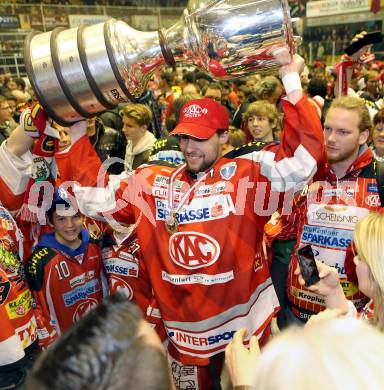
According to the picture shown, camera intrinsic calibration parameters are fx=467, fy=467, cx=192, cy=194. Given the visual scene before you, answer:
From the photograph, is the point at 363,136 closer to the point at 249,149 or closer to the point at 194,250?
the point at 249,149

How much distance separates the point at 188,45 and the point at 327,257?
4.16ft

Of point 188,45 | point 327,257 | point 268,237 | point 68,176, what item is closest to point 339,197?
point 327,257

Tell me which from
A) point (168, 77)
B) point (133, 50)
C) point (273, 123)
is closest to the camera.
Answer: point (133, 50)

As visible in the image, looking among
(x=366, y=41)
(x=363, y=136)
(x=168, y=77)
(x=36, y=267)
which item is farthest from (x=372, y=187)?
(x=168, y=77)

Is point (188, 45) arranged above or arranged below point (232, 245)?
above

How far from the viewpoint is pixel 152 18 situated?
1667 centimetres

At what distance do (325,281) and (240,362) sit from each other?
22.8 inches

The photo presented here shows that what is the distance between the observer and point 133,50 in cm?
187

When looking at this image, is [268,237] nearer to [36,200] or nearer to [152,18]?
[36,200]

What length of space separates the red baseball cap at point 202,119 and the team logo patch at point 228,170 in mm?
168

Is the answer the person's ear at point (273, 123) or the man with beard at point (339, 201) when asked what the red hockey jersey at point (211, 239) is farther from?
the person's ear at point (273, 123)

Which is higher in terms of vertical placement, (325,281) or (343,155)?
(343,155)

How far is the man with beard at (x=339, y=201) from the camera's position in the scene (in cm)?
236

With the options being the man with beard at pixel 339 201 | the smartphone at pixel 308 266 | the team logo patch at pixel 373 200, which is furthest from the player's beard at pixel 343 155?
the smartphone at pixel 308 266
